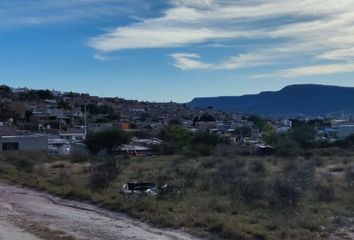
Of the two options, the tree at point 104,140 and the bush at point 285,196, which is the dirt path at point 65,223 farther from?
the tree at point 104,140

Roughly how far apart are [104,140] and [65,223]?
5279cm

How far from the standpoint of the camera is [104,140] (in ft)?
236

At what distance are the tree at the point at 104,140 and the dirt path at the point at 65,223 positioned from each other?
1771 inches

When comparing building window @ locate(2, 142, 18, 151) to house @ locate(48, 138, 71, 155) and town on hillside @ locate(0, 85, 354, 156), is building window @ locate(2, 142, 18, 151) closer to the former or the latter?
town on hillside @ locate(0, 85, 354, 156)

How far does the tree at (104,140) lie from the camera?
7150 centimetres

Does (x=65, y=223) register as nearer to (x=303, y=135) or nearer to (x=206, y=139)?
(x=206, y=139)

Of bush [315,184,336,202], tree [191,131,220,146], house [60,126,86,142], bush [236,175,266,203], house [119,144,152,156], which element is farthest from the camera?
house [60,126,86,142]

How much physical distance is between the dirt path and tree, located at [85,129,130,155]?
148 feet

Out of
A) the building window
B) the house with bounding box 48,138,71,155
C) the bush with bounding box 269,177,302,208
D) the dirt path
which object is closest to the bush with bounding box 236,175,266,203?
the bush with bounding box 269,177,302,208

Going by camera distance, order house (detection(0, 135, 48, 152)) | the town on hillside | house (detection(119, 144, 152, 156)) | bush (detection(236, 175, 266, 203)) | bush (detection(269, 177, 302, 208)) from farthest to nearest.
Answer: the town on hillside
house (detection(0, 135, 48, 152))
house (detection(119, 144, 152, 156))
bush (detection(236, 175, 266, 203))
bush (detection(269, 177, 302, 208))

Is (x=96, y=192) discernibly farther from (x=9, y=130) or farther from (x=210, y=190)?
(x=9, y=130)

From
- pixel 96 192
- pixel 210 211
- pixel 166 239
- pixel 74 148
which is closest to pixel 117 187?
pixel 96 192

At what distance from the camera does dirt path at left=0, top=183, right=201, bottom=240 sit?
16719mm

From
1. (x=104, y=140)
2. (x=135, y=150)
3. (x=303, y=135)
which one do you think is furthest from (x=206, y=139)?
(x=104, y=140)
